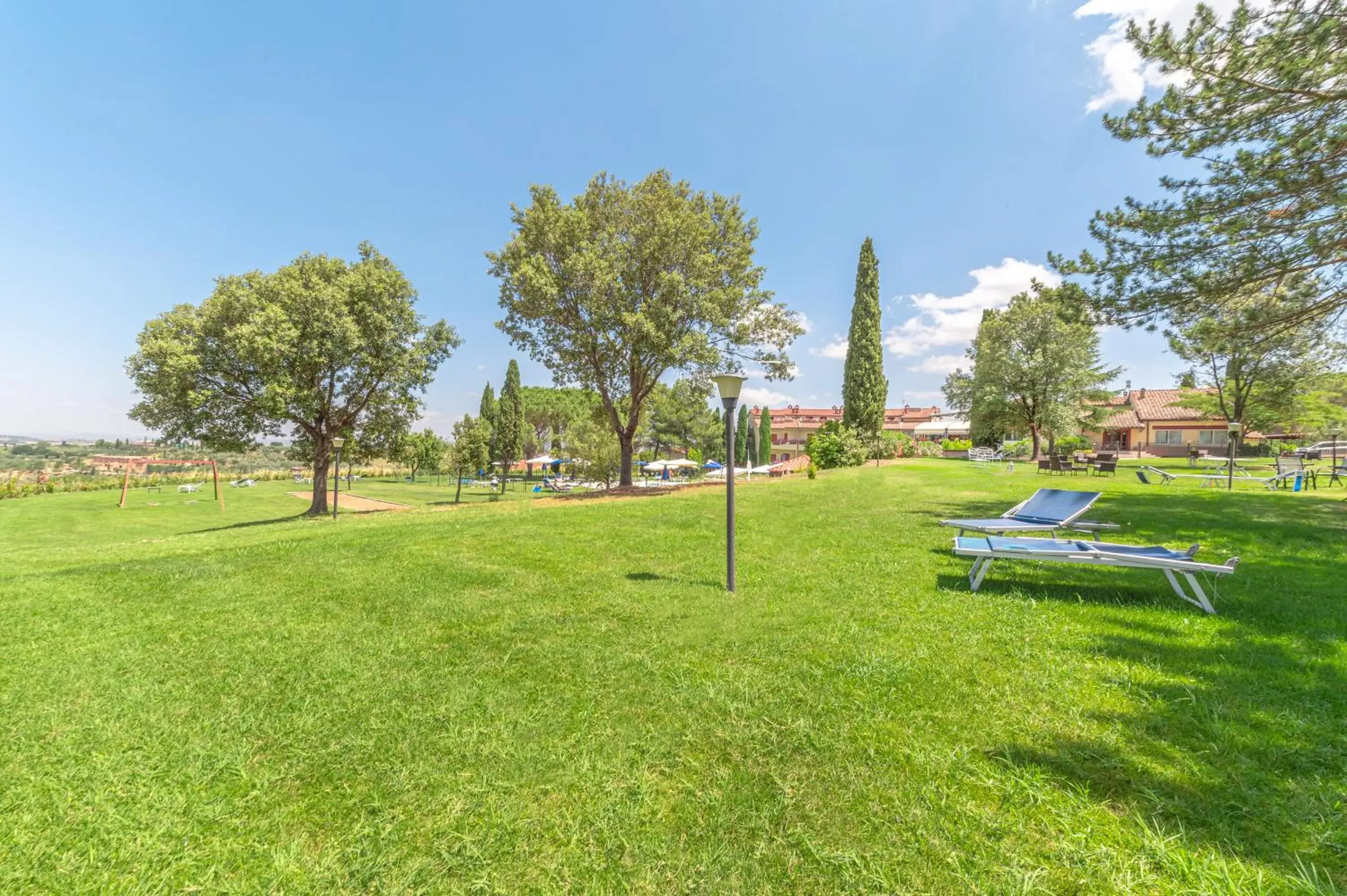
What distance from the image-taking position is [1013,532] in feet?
23.5

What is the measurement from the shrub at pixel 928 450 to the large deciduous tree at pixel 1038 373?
5396 millimetres

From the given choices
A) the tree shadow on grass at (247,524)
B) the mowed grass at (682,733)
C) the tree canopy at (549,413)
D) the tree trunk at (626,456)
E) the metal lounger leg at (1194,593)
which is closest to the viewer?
the mowed grass at (682,733)

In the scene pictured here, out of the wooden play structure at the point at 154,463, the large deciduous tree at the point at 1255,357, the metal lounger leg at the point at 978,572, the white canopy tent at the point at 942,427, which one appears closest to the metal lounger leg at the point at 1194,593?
the metal lounger leg at the point at 978,572

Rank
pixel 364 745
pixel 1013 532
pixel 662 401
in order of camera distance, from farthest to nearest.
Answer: pixel 662 401
pixel 1013 532
pixel 364 745

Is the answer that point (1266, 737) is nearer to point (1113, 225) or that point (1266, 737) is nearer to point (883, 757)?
point (883, 757)

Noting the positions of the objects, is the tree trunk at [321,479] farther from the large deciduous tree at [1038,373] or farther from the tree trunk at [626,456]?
the large deciduous tree at [1038,373]

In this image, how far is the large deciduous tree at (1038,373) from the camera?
2672 centimetres

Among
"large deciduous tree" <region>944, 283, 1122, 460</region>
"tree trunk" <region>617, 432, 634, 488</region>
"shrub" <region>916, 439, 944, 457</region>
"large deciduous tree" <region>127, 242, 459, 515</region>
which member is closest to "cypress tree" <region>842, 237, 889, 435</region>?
"large deciduous tree" <region>944, 283, 1122, 460</region>

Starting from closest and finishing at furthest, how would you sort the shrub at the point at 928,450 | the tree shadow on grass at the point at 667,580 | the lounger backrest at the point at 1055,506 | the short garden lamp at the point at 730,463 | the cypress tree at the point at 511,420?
the short garden lamp at the point at 730,463 → the tree shadow on grass at the point at 667,580 → the lounger backrest at the point at 1055,506 → the shrub at the point at 928,450 → the cypress tree at the point at 511,420

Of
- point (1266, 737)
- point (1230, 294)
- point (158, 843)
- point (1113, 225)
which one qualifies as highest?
point (1113, 225)

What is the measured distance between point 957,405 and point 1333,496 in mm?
22527

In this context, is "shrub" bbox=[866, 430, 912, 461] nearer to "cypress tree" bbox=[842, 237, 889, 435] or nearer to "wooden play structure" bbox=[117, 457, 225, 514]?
"cypress tree" bbox=[842, 237, 889, 435]

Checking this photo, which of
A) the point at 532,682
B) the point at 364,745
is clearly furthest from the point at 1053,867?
the point at 364,745

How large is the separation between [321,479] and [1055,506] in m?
23.0
